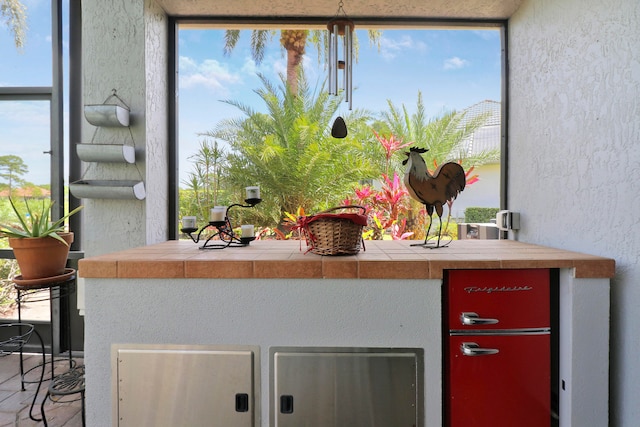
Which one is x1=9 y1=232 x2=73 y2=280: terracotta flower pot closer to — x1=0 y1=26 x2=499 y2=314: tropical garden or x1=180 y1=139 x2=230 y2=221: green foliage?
x1=0 y1=26 x2=499 y2=314: tropical garden

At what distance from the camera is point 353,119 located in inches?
137

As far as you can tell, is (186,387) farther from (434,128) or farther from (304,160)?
(434,128)

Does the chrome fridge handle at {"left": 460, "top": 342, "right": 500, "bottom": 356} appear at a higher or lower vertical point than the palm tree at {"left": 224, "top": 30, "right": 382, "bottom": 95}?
lower

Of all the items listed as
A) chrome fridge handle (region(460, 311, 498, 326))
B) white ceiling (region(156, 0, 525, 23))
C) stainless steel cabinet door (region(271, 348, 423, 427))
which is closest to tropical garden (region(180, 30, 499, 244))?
white ceiling (region(156, 0, 525, 23))

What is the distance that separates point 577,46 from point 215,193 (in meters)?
2.35

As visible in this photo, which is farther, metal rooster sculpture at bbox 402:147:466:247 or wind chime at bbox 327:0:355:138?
wind chime at bbox 327:0:355:138

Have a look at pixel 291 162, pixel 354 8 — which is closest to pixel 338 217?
pixel 354 8

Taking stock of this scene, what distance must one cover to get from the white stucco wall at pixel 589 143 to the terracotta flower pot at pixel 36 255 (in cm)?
259

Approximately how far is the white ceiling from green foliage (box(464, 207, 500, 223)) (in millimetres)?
1236

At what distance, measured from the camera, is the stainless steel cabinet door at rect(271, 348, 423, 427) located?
127 centimetres

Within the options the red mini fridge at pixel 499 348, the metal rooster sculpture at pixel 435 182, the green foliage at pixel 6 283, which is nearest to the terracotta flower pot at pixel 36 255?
the green foliage at pixel 6 283

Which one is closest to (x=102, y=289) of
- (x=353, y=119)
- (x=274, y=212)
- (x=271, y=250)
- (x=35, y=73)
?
(x=271, y=250)

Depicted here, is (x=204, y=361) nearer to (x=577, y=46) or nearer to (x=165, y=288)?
(x=165, y=288)

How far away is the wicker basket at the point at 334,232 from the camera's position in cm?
139
